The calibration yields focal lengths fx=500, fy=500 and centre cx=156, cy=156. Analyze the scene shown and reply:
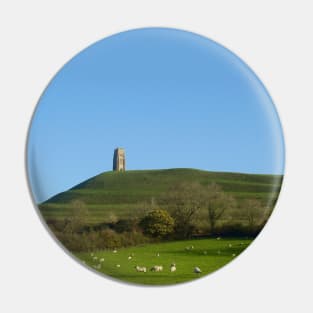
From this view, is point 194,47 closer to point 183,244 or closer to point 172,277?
point 183,244

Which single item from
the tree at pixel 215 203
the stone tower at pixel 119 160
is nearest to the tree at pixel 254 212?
the tree at pixel 215 203

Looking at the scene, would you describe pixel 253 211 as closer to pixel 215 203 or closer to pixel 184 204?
pixel 215 203

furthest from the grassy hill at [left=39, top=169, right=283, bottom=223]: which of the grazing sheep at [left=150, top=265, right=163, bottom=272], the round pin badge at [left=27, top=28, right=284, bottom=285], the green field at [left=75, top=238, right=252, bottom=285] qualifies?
the grazing sheep at [left=150, top=265, right=163, bottom=272]

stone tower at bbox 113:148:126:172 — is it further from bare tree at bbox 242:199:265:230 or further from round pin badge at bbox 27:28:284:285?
bare tree at bbox 242:199:265:230

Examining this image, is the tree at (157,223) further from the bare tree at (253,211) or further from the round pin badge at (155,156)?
the bare tree at (253,211)

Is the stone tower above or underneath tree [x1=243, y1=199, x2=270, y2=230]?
above

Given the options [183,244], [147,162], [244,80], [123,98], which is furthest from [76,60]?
[183,244]
